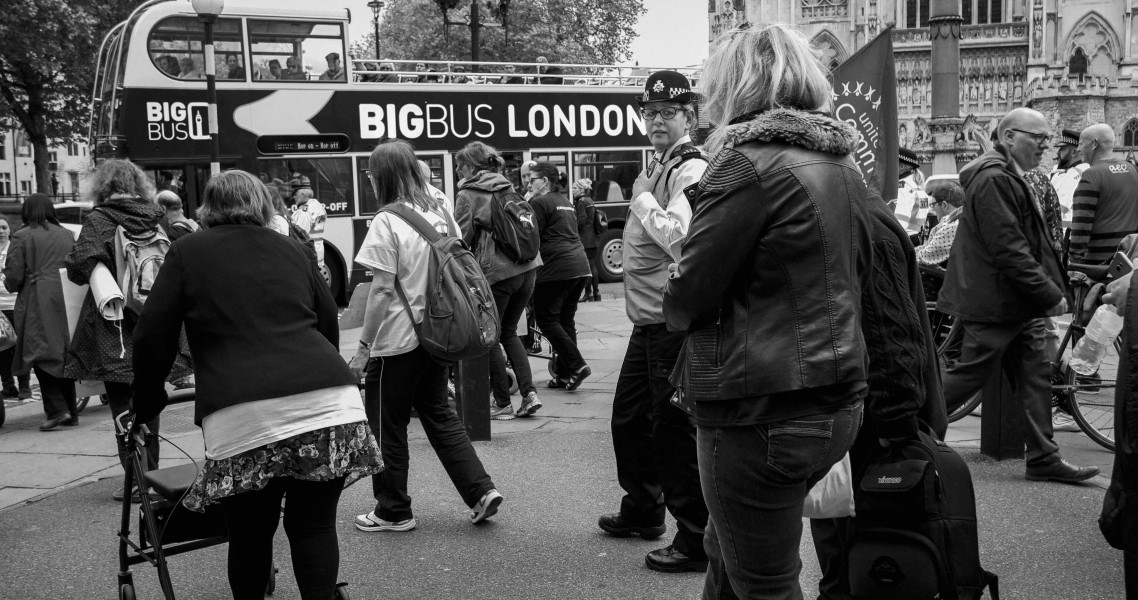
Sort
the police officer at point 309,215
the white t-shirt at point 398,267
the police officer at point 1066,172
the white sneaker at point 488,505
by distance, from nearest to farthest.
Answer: the white t-shirt at point 398,267 < the white sneaker at point 488,505 < the police officer at point 1066,172 < the police officer at point 309,215

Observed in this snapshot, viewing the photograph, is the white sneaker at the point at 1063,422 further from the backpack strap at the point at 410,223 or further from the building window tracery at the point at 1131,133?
the building window tracery at the point at 1131,133

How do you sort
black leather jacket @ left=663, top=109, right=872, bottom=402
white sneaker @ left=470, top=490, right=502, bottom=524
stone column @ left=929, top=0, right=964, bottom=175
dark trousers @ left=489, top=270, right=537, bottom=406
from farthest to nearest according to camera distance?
stone column @ left=929, top=0, right=964, bottom=175
dark trousers @ left=489, top=270, right=537, bottom=406
white sneaker @ left=470, top=490, right=502, bottom=524
black leather jacket @ left=663, top=109, right=872, bottom=402

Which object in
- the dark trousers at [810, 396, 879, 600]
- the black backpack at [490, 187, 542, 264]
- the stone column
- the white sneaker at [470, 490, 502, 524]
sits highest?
the stone column

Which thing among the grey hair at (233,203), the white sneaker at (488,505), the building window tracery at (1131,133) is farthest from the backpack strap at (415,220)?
the building window tracery at (1131,133)

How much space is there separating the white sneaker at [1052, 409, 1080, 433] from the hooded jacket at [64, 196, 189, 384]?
17.0 feet

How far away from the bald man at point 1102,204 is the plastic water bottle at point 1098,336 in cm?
495

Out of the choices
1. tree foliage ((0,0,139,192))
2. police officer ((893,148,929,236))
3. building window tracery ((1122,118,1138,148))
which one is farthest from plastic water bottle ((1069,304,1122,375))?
building window tracery ((1122,118,1138,148))

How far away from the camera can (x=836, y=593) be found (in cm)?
371

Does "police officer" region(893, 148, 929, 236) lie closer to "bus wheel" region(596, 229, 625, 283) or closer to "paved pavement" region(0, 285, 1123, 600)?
"paved pavement" region(0, 285, 1123, 600)

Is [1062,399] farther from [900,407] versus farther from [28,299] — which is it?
[28,299]

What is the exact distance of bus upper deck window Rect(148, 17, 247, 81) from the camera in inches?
603

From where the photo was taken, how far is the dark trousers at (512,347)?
780 centimetres

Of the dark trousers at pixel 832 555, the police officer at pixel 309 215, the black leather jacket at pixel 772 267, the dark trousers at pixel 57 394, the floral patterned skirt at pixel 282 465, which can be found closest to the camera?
the black leather jacket at pixel 772 267

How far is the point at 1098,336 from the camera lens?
4.23 metres
